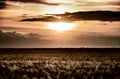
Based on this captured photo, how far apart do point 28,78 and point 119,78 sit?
251 inches

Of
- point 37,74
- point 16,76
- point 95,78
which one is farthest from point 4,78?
point 95,78

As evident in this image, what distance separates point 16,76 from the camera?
34469mm

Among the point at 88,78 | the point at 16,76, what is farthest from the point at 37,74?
the point at 88,78

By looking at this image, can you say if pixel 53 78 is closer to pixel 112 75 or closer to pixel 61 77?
pixel 61 77

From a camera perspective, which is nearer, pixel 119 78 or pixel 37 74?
pixel 119 78

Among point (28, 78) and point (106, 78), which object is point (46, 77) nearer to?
point (28, 78)

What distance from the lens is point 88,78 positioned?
33.5 meters

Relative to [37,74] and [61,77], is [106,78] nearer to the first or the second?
[61,77]

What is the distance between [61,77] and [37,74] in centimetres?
293

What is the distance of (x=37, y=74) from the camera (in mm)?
36344

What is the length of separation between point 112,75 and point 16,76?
7.40m

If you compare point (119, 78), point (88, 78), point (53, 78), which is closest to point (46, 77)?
point (53, 78)

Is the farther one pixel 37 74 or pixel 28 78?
pixel 37 74

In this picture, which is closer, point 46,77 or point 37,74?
point 46,77
